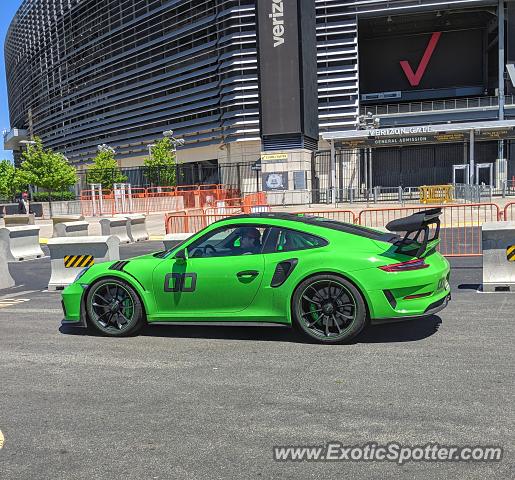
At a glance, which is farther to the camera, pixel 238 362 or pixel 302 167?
pixel 302 167

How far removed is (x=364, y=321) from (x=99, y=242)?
559 centimetres

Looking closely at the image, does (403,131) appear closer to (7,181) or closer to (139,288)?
(139,288)

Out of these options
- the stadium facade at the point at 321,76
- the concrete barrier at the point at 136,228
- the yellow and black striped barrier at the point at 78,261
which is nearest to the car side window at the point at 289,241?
the yellow and black striped barrier at the point at 78,261

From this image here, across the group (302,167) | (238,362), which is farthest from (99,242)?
(302,167)

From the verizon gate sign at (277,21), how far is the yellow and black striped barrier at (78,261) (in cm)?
2409

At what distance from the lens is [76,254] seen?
31.7 ft

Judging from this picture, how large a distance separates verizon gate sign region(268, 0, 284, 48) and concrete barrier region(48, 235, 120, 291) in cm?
2402

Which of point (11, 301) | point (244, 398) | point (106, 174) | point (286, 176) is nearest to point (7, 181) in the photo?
point (106, 174)

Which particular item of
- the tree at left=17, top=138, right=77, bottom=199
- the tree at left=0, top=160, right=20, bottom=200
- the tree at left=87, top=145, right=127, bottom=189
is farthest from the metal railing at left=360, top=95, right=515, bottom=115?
the tree at left=0, top=160, right=20, bottom=200

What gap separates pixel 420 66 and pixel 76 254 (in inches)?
1931

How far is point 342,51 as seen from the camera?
44375 millimetres

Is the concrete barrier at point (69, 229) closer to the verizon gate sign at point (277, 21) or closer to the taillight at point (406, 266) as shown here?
the taillight at point (406, 266)

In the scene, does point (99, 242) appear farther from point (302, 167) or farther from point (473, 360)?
point (302, 167)

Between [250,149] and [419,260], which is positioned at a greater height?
[250,149]
